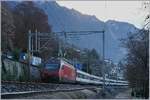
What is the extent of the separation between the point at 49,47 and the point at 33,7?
2.37 m

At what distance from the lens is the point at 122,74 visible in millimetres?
23188

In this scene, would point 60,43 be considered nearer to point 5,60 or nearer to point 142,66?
point 5,60

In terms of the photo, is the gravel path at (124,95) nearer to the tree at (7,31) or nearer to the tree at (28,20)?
the tree at (28,20)

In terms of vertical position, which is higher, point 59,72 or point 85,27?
point 85,27

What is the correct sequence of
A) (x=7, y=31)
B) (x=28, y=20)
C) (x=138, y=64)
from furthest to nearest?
(x=7, y=31)
(x=28, y=20)
(x=138, y=64)

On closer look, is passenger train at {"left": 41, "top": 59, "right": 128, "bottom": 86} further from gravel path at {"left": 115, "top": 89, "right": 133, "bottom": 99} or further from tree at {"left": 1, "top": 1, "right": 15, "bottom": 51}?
tree at {"left": 1, "top": 1, "right": 15, "bottom": 51}

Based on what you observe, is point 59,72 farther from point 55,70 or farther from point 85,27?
point 85,27

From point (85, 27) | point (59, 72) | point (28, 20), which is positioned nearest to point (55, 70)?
point (59, 72)

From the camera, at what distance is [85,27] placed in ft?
73.8

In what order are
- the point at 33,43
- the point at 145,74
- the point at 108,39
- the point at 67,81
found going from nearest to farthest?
the point at 145,74
the point at 108,39
the point at 33,43
the point at 67,81

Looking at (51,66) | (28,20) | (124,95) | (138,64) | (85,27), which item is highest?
(28,20)

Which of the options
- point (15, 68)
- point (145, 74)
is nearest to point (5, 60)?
point (15, 68)

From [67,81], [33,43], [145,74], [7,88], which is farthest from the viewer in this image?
[67,81]

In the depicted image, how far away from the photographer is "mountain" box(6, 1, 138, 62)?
64.9 ft
